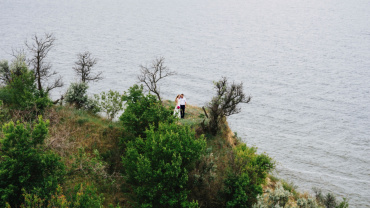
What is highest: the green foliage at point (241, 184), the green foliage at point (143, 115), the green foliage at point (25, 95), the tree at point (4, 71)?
the tree at point (4, 71)

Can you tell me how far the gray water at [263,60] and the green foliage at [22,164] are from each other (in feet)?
94.7

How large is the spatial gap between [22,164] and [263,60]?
2729 inches

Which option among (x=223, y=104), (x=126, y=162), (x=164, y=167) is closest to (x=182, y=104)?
(x=223, y=104)

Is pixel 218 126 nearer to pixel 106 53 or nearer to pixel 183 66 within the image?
pixel 183 66

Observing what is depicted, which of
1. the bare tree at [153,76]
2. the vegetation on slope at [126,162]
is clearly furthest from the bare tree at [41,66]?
the bare tree at [153,76]

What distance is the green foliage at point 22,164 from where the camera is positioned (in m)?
15.9

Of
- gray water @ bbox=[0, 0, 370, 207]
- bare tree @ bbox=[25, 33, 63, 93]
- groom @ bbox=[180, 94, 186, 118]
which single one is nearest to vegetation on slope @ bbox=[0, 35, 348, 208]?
groom @ bbox=[180, 94, 186, 118]

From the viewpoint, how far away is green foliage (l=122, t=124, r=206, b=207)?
804 inches

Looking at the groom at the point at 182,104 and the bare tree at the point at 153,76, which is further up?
the bare tree at the point at 153,76

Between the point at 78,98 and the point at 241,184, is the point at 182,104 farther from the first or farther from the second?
the point at 241,184

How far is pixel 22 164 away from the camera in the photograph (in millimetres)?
16234

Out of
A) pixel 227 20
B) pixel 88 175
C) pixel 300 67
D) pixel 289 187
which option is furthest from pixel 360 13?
pixel 88 175

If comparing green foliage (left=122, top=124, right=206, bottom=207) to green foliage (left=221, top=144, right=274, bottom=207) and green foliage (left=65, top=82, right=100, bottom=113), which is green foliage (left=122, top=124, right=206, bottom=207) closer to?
green foliage (left=221, top=144, right=274, bottom=207)

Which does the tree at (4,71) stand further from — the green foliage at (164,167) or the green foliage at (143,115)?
the green foliage at (164,167)
